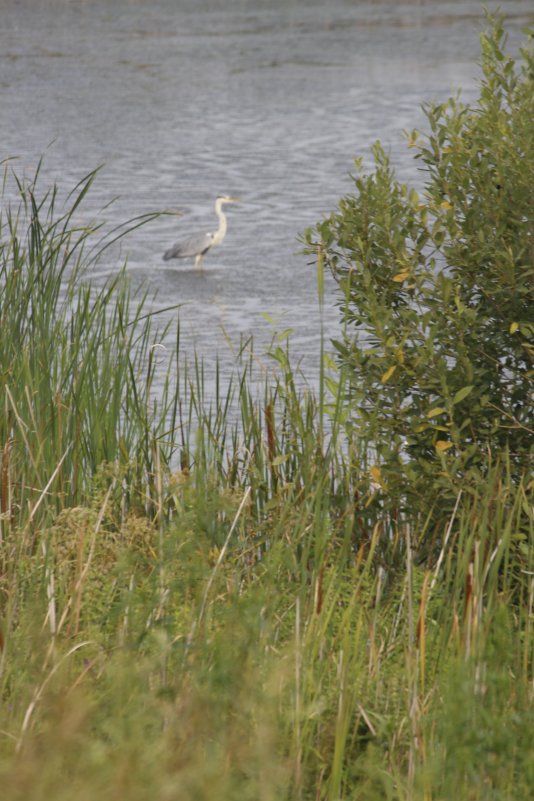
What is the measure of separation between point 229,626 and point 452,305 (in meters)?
1.50

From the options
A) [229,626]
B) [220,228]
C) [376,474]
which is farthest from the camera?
[220,228]

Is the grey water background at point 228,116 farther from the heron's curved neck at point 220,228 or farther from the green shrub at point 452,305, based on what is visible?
the green shrub at point 452,305

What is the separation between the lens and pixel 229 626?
218 cm

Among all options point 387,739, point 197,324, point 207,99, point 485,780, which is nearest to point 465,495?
point 387,739

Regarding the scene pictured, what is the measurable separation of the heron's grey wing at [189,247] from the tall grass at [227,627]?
5221 millimetres

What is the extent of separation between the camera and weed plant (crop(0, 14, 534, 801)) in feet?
6.36

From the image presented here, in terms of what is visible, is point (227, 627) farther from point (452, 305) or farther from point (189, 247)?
point (189, 247)

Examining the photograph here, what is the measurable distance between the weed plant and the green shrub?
0.28ft

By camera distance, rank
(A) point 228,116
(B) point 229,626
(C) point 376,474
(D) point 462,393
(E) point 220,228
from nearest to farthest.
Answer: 1. (B) point 229,626
2. (D) point 462,393
3. (C) point 376,474
4. (E) point 220,228
5. (A) point 228,116

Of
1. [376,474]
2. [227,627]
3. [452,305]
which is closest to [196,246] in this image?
[452,305]

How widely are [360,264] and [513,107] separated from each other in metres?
0.54

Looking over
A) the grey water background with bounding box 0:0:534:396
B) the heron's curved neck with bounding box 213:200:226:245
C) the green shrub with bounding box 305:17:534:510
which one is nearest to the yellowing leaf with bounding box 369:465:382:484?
the green shrub with bounding box 305:17:534:510

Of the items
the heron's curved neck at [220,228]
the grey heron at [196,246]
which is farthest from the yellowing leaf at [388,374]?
the heron's curved neck at [220,228]

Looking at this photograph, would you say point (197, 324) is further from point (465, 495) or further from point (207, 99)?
point (207, 99)
